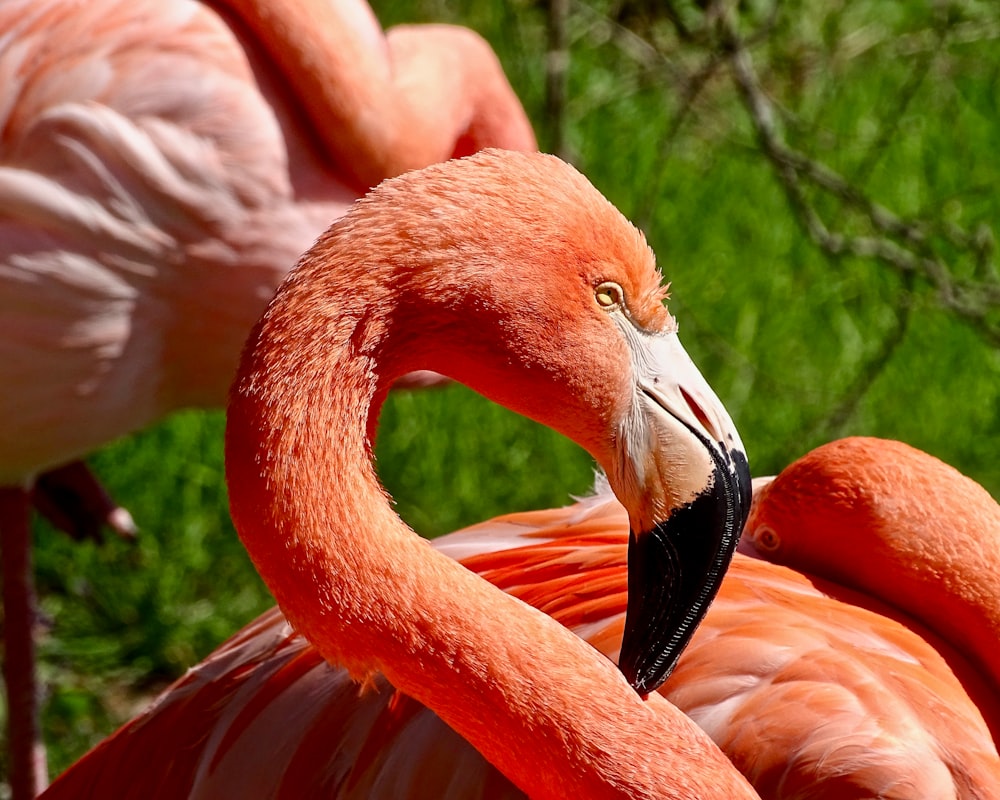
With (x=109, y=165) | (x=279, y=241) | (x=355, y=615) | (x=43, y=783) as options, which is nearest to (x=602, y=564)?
(x=355, y=615)

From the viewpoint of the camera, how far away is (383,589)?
169 cm

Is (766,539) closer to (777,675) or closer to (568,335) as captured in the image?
(777,675)

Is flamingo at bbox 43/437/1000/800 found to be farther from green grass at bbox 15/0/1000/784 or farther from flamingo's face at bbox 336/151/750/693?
green grass at bbox 15/0/1000/784

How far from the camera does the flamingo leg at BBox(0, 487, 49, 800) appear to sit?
3.12m

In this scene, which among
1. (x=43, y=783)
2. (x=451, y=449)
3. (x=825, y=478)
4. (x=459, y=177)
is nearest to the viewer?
(x=459, y=177)

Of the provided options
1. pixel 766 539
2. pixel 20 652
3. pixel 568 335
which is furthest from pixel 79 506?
pixel 568 335

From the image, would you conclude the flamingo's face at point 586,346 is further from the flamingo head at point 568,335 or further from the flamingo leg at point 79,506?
the flamingo leg at point 79,506

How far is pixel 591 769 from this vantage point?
5.63 feet

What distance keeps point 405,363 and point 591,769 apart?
0.53 m

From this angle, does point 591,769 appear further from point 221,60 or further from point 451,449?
point 451,449

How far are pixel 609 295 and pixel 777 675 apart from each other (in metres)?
0.57

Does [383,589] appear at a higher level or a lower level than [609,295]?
lower

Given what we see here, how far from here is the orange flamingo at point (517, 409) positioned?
1.66 meters

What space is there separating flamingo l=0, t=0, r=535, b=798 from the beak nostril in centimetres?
144
